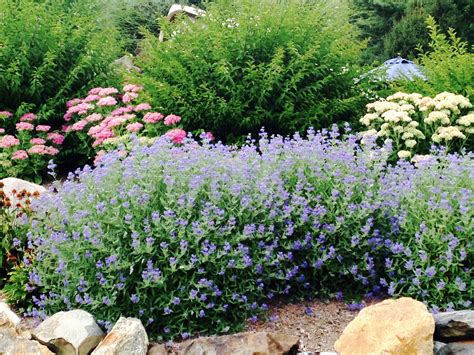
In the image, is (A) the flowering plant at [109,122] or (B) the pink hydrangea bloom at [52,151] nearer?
(A) the flowering plant at [109,122]

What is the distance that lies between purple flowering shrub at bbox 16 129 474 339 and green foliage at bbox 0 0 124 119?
11.8 ft

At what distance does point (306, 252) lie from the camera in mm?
3934

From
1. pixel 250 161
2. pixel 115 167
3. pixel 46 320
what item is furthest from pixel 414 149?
pixel 46 320

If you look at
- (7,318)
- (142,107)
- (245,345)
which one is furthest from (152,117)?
(245,345)

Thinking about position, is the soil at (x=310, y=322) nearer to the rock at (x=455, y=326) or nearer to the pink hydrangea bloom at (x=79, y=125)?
the rock at (x=455, y=326)

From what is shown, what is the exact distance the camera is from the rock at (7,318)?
11.9 ft

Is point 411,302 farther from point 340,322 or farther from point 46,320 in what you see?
point 46,320

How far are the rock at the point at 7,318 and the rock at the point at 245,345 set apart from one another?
1.05 metres

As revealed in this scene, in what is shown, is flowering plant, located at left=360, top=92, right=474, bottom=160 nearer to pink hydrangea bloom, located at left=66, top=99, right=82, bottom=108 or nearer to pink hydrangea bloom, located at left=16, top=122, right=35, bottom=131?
pink hydrangea bloom, located at left=66, top=99, right=82, bottom=108

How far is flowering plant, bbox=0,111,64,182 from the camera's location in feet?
22.2

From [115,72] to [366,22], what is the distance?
9871mm

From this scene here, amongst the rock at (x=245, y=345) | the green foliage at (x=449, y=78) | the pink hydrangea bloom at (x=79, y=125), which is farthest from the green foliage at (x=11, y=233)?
the green foliage at (x=449, y=78)

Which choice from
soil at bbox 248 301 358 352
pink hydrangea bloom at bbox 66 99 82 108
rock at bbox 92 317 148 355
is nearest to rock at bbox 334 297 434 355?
soil at bbox 248 301 358 352

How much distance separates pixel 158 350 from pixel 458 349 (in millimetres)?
1557
